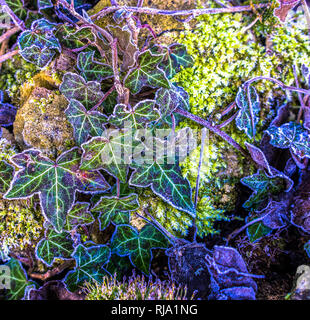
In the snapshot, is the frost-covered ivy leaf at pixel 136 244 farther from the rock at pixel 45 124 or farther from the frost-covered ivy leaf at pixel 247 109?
the frost-covered ivy leaf at pixel 247 109

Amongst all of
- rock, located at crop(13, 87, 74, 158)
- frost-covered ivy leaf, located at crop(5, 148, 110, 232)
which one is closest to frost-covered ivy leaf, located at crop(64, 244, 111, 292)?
frost-covered ivy leaf, located at crop(5, 148, 110, 232)

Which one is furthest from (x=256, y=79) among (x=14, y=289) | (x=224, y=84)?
(x=14, y=289)

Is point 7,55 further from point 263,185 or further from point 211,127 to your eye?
point 263,185

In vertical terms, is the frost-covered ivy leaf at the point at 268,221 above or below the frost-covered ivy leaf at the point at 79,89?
below

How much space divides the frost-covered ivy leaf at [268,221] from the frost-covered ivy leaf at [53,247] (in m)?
1.14

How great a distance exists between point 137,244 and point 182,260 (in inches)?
11.6

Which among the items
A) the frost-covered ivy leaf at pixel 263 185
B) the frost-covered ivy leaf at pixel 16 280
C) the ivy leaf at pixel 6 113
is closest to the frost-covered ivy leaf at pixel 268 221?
the frost-covered ivy leaf at pixel 263 185

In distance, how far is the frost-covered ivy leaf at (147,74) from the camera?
1693 millimetres

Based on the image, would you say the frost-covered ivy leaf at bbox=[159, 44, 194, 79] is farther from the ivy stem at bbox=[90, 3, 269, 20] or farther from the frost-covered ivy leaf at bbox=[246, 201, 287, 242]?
the frost-covered ivy leaf at bbox=[246, 201, 287, 242]

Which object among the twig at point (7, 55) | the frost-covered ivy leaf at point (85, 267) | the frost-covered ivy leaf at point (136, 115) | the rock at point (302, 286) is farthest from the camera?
the twig at point (7, 55)

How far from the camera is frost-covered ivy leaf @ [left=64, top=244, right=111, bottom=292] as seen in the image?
5.81ft

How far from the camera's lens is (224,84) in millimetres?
1965
